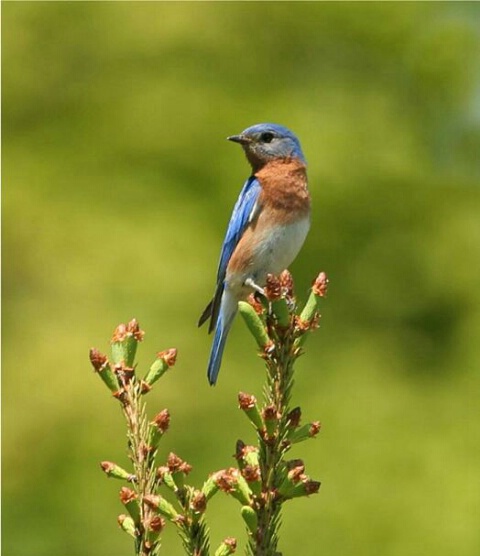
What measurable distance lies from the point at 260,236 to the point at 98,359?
2.48 meters

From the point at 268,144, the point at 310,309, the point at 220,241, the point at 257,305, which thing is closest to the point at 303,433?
the point at 310,309

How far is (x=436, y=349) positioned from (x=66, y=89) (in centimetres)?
374

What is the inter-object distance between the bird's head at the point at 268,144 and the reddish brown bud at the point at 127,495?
312 centimetres

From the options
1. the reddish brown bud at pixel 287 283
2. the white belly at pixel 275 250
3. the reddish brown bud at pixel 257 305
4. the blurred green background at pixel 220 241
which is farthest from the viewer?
the blurred green background at pixel 220 241

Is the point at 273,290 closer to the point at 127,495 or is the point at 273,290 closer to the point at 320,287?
the point at 320,287

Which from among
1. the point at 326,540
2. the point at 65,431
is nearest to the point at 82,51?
the point at 65,431

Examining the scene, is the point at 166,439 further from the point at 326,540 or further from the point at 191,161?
the point at 191,161

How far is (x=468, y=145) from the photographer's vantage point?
9555 mm

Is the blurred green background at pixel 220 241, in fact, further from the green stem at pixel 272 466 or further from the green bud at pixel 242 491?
the green bud at pixel 242 491

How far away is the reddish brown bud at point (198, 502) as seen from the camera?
2887 millimetres

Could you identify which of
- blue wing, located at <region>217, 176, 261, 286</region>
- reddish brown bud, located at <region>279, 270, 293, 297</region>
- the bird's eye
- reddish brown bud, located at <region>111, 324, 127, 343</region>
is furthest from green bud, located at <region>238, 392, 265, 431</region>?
the bird's eye

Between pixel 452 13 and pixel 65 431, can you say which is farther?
pixel 452 13

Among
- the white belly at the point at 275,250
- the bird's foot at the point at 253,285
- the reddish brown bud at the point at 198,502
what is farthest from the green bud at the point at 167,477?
the white belly at the point at 275,250

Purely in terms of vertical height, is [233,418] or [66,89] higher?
[66,89]
